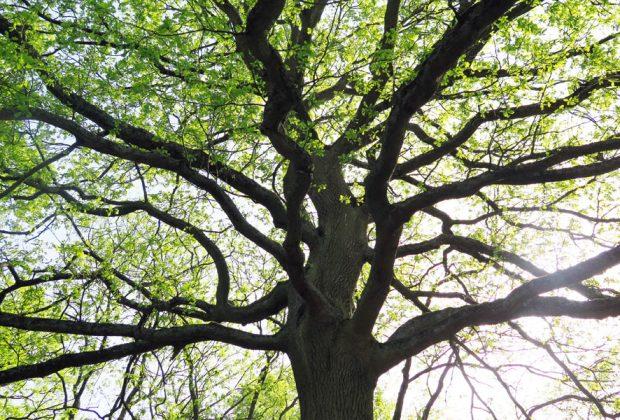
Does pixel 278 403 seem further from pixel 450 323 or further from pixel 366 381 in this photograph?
pixel 450 323

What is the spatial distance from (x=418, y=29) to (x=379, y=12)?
268 centimetres

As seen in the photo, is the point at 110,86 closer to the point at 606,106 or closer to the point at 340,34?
the point at 340,34

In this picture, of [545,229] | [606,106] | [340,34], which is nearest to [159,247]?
[340,34]

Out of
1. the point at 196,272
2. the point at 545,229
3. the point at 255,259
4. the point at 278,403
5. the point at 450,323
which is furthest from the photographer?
the point at 278,403

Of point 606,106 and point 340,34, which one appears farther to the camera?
point 340,34

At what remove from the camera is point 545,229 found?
8328 mm

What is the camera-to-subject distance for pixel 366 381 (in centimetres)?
592

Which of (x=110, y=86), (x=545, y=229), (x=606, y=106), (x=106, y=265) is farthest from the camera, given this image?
(x=545, y=229)

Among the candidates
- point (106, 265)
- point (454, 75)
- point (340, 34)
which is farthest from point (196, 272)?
point (454, 75)

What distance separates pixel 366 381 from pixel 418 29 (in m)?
4.56

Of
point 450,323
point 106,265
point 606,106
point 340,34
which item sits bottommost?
point 450,323

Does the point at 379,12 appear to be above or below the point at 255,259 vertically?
above

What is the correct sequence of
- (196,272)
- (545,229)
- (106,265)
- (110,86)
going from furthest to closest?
(196,272)
(545,229)
(106,265)
(110,86)

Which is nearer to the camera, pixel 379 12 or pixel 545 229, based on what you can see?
pixel 545 229
